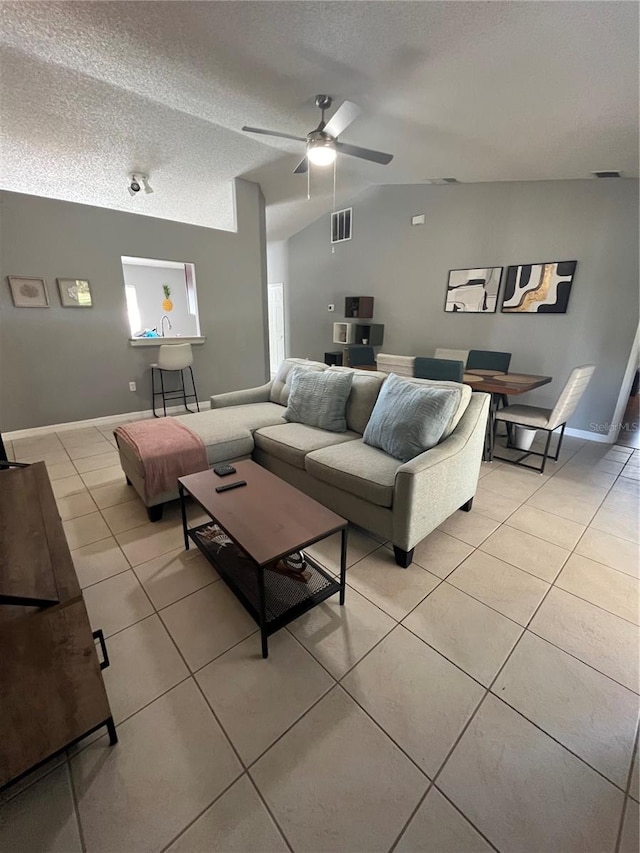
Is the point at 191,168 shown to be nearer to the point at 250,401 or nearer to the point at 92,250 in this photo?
the point at 92,250

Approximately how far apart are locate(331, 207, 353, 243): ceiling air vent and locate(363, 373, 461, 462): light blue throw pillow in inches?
183

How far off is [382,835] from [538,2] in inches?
124

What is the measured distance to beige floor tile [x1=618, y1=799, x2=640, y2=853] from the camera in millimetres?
891

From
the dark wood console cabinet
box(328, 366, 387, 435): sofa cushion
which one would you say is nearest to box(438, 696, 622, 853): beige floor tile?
the dark wood console cabinet

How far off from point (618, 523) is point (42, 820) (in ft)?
10.1

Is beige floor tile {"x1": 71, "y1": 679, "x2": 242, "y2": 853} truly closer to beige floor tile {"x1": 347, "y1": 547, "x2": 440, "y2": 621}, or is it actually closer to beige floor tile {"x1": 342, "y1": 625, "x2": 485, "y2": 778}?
beige floor tile {"x1": 342, "y1": 625, "x2": 485, "y2": 778}

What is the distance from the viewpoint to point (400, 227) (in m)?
5.06

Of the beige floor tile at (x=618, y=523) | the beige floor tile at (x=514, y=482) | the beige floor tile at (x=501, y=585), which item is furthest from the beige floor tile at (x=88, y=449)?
the beige floor tile at (x=618, y=523)

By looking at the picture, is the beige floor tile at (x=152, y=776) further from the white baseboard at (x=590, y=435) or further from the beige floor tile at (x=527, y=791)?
the white baseboard at (x=590, y=435)

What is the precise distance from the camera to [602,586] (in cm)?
175

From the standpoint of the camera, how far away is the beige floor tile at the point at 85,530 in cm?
205

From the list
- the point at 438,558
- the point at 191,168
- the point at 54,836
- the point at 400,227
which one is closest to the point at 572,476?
the point at 438,558

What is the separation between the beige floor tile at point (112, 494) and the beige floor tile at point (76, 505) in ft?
0.14

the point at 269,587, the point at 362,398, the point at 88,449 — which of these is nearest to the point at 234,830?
the point at 269,587
